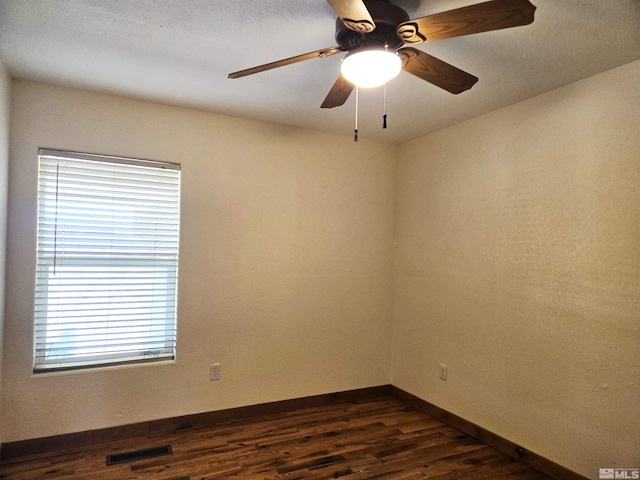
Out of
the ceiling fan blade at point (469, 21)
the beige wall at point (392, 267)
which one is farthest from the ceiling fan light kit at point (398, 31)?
the beige wall at point (392, 267)

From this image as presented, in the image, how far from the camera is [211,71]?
236cm

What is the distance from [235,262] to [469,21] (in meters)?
2.35

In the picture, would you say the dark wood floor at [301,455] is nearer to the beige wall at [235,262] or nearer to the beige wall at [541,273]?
the beige wall at [235,262]

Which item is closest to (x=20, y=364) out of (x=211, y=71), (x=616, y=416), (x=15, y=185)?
(x=15, y=185)

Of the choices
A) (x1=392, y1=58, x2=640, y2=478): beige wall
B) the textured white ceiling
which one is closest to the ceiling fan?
the textured white ceiling

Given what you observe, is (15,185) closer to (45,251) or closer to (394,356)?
(45,251)

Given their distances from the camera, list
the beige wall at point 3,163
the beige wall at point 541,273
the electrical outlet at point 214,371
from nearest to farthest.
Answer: the beige wall at point 541,273
the beige wall at point 3,163
the electrical outlet at point 214,371

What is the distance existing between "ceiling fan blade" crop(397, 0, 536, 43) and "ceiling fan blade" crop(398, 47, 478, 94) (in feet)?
0.33

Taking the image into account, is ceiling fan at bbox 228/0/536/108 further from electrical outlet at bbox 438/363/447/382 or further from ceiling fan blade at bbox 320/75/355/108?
electrical outlet at bbox 438/363/447/382

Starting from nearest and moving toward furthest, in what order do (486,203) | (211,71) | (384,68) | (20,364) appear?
1. (384,68)
2. (211,71)
3. (20,364)
4. (486,203)

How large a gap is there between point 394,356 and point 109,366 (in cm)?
249

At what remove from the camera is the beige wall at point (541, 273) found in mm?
2160

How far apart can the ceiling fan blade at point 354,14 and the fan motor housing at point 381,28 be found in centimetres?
13

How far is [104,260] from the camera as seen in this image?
9.05ft
